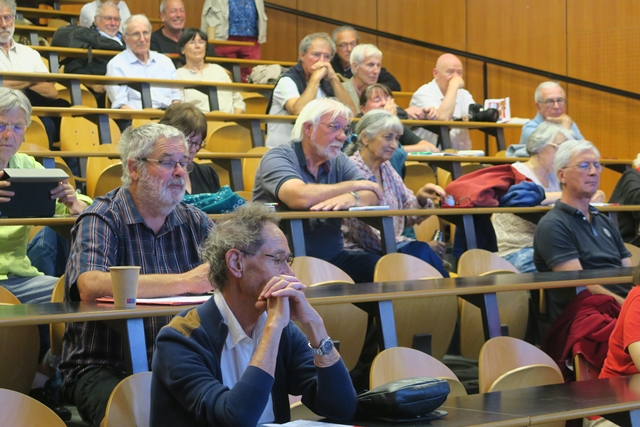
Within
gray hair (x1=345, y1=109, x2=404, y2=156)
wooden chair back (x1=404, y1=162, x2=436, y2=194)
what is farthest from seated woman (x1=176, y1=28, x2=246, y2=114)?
gray hair (x1=345, y1=109, x2=404, y2=156)

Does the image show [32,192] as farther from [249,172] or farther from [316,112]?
[249,172]

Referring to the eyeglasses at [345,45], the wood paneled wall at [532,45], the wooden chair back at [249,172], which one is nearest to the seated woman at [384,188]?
the wooden chair back at [249,172]

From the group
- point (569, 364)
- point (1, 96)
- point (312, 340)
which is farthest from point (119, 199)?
point (569, 364)

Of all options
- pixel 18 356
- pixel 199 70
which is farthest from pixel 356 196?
pixel 199 70

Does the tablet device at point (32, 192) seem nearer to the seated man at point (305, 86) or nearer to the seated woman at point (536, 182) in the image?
the seated woman at point (536, 182)

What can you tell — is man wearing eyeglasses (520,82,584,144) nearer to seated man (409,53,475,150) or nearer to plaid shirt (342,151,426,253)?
seated man (409,53,475,150)

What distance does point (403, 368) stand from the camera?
77.9 inches

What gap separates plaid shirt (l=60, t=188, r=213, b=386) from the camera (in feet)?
6.80

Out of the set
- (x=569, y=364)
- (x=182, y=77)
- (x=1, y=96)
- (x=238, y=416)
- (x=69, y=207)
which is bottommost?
(x=569, y=364)

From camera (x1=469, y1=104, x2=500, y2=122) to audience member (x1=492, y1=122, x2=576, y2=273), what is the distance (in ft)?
4.31

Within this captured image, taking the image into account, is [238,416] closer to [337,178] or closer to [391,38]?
[337,178]

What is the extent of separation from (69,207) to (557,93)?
3576 mm

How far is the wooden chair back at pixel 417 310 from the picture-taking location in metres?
2.84

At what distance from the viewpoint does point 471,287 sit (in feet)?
8.14
